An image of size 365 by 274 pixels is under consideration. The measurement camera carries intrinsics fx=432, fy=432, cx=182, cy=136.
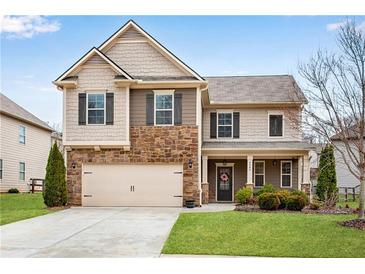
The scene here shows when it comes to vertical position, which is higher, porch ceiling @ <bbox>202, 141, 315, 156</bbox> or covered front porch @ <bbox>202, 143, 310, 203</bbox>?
porch ceiling @ <bbox>202, 141, 315, 156</bbox>

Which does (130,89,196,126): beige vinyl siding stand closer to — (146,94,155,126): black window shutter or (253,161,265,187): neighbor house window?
(146,94,155,126): black window shutter

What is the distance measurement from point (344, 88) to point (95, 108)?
28.3 ft

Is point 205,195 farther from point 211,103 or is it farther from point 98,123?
point 98,123

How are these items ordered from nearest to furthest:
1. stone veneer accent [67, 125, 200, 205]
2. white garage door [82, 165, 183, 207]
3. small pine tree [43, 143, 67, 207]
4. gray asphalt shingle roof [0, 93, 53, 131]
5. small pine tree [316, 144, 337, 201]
→ small pine tree [43, 143, 67, 207], stone veneer accent [67, 125, 200, 205], white garage door [82, 165, 183, 207], small pine tree [316, 144, 337, 201], gray asphalt shingle roof [0, 93, 53, 131]

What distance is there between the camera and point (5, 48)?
1419cm

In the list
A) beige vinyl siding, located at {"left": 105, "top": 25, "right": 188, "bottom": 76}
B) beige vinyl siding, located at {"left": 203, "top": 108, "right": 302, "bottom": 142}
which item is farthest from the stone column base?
beige vinyl siding, located at {"left": 105, "top": 25, "right": 188, "bottom": 76}

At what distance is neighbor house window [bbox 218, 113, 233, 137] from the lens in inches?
780

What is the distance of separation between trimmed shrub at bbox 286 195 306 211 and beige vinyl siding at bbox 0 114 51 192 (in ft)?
49.1

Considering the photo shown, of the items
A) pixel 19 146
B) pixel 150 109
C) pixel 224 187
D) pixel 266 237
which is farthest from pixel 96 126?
pixel 19 146

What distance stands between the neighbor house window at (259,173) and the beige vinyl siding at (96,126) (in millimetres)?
7154

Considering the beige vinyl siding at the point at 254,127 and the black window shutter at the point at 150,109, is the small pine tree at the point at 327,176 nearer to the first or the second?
the beige vinyl siding at the point at 254,127

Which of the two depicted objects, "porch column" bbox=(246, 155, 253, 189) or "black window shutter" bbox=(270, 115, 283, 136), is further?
"black window shutter" bbox=(270, 115, 283, 136)

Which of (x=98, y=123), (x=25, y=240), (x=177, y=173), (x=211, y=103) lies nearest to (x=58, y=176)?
(x=98, y=123)

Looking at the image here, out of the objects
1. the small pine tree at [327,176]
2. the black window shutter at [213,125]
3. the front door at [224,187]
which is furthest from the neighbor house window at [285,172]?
the black window shutter at [213,125]
